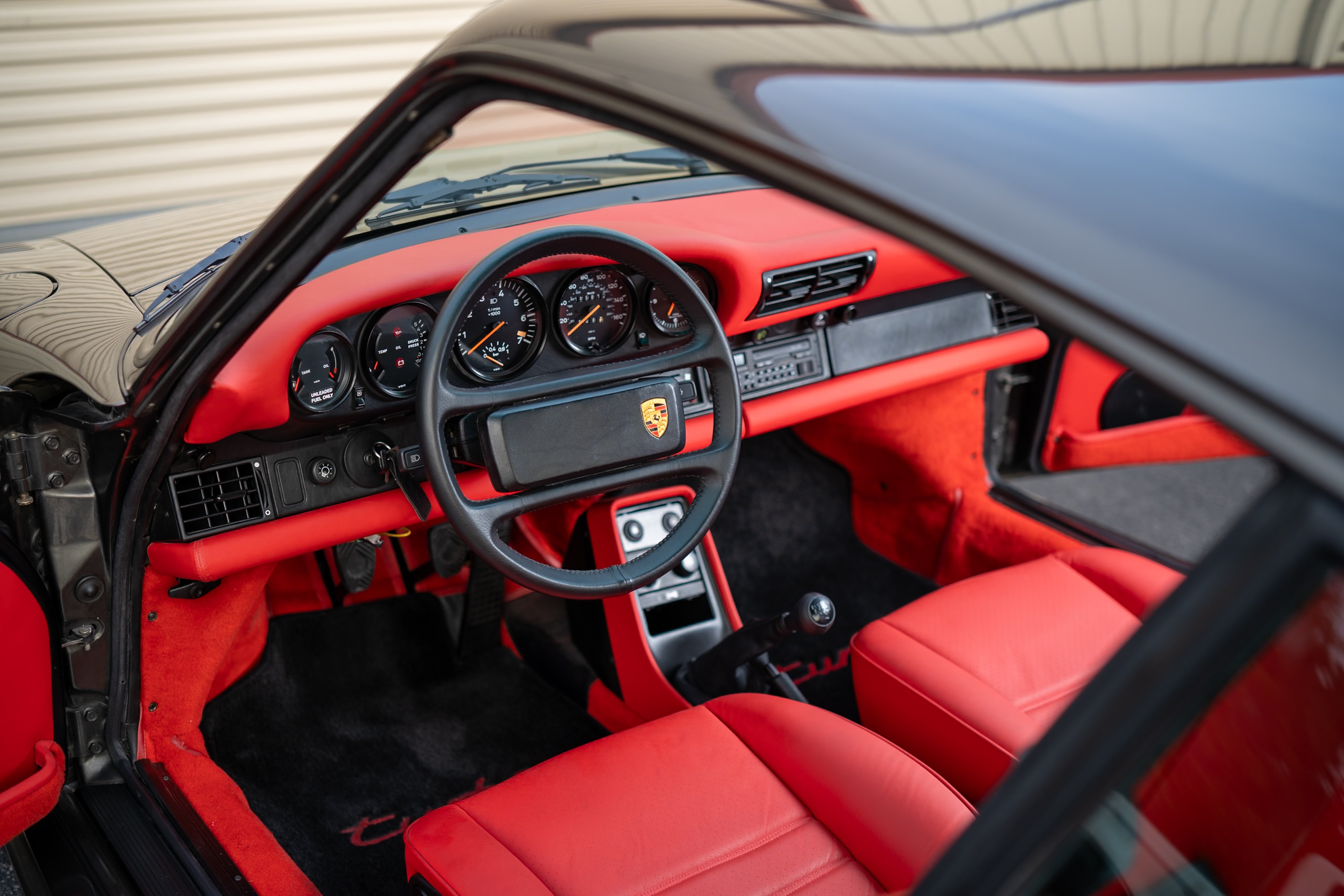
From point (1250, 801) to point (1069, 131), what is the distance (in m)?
0.39

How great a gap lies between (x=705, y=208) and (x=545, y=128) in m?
0.60

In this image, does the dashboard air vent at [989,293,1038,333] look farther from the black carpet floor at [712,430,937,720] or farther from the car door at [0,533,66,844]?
the car door at [0,533,66,844]

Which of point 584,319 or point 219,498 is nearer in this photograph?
point 219,498

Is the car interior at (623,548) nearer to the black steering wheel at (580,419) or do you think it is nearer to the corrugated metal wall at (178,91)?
the black steering wheel at (580,419)

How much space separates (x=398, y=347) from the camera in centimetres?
161

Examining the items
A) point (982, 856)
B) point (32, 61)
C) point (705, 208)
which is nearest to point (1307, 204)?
point (982, 856)

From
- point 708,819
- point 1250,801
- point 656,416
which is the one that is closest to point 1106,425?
point 656,416

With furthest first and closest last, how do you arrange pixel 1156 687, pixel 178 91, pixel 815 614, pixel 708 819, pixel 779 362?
pixel 178 91
pixel 779 362
pixel 815 614
pixel 708 819
pixel 1156 687

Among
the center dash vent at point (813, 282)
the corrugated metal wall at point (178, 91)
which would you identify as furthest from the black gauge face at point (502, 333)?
the corrugated metal wall at point (178, 91)

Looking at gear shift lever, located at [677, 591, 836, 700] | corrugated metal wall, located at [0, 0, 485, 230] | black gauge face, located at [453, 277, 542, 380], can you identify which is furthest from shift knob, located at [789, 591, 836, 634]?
corrugated metal wall, located at [0, 0, 485, 230]

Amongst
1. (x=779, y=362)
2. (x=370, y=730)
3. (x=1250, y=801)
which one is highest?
(x=1250, y=801)

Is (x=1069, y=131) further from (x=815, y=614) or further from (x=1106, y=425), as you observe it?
(x=1106, y=425)

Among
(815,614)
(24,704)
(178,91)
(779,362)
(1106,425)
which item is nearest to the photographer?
(24,704)

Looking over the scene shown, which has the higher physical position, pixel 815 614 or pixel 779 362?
pixel 779 362
